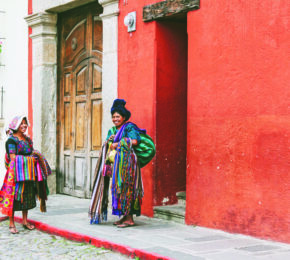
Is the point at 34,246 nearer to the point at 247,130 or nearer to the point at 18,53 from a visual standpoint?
the point at 247,130

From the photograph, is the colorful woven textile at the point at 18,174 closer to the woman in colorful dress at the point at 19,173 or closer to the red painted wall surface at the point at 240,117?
the woman in colorful dress at the point at 19,173

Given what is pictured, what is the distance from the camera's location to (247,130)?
5.82 meters

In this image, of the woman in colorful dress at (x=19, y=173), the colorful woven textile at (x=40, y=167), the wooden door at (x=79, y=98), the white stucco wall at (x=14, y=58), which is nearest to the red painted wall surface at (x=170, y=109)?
the colorful woven textile at (x=40, y=167)

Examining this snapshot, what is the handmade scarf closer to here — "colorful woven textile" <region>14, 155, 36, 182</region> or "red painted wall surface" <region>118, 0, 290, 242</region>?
"colorful woven textile" <region>14, 155, 36, 182</region>

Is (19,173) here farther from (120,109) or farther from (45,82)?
(45,82)

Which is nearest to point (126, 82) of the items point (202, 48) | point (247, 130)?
point (202, 48)

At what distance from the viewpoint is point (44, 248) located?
18.5 ft

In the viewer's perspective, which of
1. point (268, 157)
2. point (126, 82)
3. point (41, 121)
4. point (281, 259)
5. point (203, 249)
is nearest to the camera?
point (281, 259)

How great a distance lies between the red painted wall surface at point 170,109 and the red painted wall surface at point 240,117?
0.65 metres

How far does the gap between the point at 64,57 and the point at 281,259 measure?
601cm

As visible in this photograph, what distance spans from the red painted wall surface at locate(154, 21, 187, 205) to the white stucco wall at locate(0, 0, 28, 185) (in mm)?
3712

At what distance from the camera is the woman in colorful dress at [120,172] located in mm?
6293

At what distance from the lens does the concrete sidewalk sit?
5.00m

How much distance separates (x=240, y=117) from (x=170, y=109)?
1.49 m
